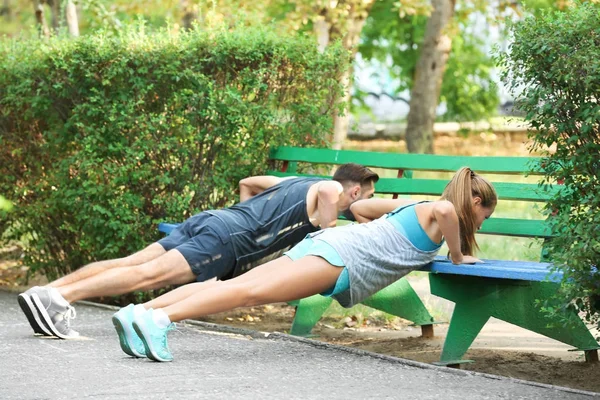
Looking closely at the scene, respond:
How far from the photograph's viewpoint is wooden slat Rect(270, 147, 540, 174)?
22.2 feet

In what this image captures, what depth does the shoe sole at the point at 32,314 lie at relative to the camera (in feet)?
20.3

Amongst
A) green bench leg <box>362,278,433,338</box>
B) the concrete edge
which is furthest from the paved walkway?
green bench leg <box>362,278,433,338</box>

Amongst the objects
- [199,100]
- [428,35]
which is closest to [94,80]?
[199,100]

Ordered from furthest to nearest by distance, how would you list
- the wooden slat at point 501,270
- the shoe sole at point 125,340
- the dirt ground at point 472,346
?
the dirt ground at point 472,346, the shoe sole at point 125,340, the wooden slat at point 501,270

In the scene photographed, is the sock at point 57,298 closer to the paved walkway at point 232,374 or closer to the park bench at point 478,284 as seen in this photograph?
the paved walkway at point 232,374

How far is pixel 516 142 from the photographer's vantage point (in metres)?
28.7

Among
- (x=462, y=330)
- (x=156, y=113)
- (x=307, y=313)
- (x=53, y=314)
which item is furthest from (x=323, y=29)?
(x=462, y=330)

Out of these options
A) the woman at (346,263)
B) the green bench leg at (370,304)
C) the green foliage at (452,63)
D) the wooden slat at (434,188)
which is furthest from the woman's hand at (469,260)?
the green foliage at (452,63)

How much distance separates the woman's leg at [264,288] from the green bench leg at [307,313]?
1148 mm

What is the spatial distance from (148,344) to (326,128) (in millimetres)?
3320

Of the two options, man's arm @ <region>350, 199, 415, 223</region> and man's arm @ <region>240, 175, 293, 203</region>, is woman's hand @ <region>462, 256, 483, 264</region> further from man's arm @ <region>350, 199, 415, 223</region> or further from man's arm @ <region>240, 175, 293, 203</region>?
man's arm @ <region>240, 175, 293, 203</region>

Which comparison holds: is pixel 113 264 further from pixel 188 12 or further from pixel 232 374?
pixel 188 12

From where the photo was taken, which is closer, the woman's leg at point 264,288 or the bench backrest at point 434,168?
the woman's leg at point 264,288

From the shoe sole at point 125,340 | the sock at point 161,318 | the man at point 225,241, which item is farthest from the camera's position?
the man at point 225,241
